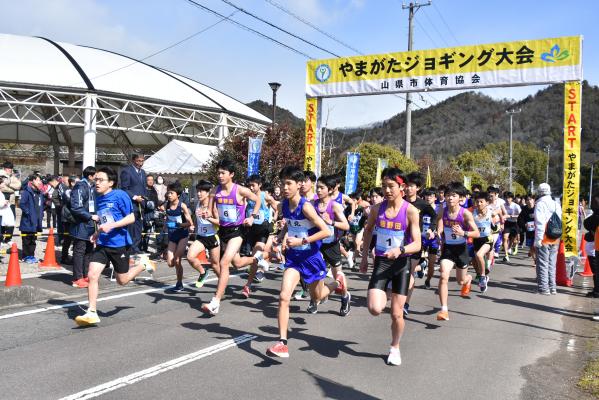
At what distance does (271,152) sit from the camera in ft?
69.1

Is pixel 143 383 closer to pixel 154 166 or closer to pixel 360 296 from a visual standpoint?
pixel 360 296

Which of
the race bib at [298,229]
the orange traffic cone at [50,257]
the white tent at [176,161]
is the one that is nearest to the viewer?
the race bib at [298,229]

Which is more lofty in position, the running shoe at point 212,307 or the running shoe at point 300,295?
the running shoe at point 212,307

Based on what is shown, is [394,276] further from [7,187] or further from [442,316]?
[7,187]

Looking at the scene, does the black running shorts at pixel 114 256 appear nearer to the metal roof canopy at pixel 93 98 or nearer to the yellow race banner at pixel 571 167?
the yellow race banner at pixel 571 167

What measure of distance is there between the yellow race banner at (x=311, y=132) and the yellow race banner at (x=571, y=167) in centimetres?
743

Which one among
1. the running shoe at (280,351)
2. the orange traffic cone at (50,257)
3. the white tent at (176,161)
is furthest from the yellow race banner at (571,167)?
the white tent at (176,161)

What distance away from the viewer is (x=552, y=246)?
34.7ft

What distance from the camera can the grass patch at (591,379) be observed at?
16.4 ft

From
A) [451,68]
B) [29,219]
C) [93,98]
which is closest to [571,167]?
[451,68]

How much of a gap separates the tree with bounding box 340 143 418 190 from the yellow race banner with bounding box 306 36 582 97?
15085 mm

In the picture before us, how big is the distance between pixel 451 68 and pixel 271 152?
8247 millimetres

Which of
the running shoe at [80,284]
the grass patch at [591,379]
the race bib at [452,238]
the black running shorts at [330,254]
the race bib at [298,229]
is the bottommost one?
the grass patch at [591,379]

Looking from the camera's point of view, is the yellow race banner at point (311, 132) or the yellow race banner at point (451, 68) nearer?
the yellow race banner at point (451, 68)
